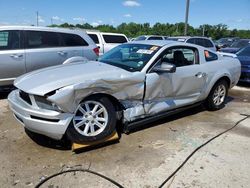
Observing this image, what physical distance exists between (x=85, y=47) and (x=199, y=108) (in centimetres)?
343

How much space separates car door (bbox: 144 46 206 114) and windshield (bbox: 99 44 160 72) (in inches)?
7.8

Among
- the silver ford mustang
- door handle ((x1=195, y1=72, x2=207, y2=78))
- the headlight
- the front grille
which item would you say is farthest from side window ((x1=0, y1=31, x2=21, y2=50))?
door handle ((x1=195, y1=72, x2=207, y2=78))

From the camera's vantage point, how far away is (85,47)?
25.1 ft

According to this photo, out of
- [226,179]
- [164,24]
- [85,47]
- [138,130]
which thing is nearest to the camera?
[226,179]

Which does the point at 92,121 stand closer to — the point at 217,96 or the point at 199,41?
the point at 217,96

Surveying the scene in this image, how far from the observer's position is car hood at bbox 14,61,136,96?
3.66 m

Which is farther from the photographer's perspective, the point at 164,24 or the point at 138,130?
the point at 164,24

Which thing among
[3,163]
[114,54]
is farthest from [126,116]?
[3,163]

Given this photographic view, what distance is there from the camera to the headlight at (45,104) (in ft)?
11.8

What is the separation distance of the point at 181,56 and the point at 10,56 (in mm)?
3846

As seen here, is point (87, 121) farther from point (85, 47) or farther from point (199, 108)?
point (85, 47)

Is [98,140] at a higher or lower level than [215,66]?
lower

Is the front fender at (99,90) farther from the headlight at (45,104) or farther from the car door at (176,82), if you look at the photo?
the car door at (176,82)

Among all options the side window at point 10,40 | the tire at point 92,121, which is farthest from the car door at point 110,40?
the tire at point 92,121
